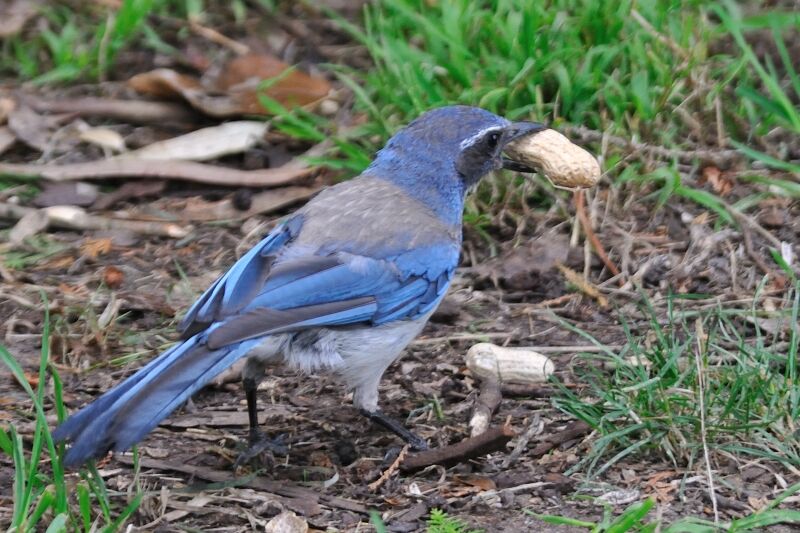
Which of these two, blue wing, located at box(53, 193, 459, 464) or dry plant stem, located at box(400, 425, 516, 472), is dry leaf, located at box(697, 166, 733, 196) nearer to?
blue wing, located at box(53, 193, 459, 464)

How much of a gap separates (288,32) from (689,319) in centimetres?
373

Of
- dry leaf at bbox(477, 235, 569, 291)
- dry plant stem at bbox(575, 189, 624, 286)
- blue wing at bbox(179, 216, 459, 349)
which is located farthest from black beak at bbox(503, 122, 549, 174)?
blue wing at bbox(179, 216, 459, 349)

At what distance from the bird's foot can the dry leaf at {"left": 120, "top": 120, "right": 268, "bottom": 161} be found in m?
2.56

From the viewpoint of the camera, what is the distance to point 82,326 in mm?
5902

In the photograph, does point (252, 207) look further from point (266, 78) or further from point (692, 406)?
point (692, 406)

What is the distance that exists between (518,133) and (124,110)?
2.71m

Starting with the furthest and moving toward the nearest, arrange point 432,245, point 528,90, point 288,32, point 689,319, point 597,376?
point 288,32 < point 528,90 < point 689,319 < point 432,245 < point 597,376

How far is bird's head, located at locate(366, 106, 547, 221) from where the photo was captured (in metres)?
5.75

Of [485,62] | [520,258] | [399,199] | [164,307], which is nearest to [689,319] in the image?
[520,258]

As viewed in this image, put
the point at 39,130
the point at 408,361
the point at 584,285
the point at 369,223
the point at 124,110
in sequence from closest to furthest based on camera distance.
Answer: the point at 369,223 < the point at 408,361 < the point at 584,285 < the point at 39,130 < the point at 124,110

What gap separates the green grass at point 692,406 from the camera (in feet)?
15.4

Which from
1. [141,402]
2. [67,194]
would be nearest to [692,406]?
[141,402]

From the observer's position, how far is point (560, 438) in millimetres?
4996

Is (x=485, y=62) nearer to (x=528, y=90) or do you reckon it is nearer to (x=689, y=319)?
(x=528, y=90)
